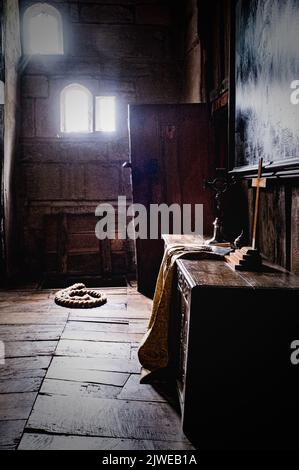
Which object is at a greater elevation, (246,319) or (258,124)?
(258,124)

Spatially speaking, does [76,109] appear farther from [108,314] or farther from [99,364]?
[99,364]

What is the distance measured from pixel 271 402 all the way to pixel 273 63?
1.98 m

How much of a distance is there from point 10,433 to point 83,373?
30.0 inches

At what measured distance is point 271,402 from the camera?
1.88 metres

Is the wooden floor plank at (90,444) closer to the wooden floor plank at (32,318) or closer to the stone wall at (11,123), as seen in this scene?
the wooden floor plank at (32,318)

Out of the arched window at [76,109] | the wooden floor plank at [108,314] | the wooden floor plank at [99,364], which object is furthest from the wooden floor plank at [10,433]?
the arched window at [76,109]

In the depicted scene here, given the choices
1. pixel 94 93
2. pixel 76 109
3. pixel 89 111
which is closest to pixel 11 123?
pixel 76 109

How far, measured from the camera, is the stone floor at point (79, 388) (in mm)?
2025

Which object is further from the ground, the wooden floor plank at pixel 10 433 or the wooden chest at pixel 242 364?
the wooden chest at pixel 242 364

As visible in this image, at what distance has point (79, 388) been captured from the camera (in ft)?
8.38

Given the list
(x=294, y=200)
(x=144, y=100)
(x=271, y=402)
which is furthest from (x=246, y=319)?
(x=144, y=100)

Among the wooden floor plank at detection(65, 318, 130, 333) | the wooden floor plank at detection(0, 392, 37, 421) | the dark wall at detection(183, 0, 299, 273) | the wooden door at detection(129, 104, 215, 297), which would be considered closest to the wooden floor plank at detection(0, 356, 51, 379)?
the wooden floor plank at detection(0, 392, 37, 421)
